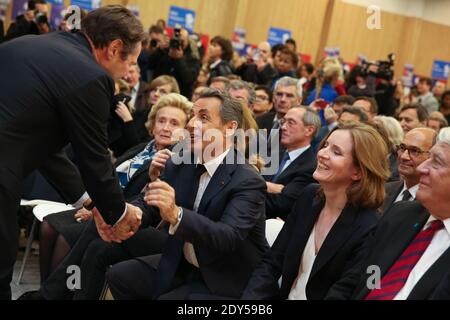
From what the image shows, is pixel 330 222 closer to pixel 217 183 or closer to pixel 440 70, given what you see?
pixel 217 183

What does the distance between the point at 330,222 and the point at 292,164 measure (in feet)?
5.90

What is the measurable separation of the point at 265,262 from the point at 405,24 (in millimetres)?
14219

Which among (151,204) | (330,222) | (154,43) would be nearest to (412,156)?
(330,222)

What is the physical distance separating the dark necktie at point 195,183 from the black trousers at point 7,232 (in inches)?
35.9

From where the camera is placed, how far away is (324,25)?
15.1 metres

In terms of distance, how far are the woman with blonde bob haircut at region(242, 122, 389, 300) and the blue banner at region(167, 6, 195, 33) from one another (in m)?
9.13

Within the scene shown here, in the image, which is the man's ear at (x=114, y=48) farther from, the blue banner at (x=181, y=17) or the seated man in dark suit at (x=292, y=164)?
the blue banner at (x=181, y=17)

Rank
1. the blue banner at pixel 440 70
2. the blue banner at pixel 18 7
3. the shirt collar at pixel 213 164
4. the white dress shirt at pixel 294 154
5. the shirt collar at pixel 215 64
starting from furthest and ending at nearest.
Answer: the blue banner at pixel 440 70, the blue banner at pixel 18 7, the shirt collar at pixel 215 64, the white dress shirt at pixel 294 154, the shirt collar at pixel 213 164

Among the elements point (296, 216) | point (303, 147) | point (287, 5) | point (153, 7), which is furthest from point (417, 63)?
point (296, 216)

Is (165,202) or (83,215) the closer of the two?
(165,202)

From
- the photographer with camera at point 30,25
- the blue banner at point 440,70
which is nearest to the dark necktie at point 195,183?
the photographer with camera at point 30,25

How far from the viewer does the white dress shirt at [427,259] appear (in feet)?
8.53

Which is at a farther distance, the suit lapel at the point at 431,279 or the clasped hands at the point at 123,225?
the clasped hands at the point at 123,225
